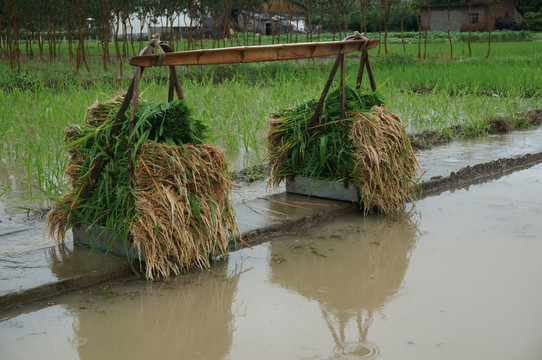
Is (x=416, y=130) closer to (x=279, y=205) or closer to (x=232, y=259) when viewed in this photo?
(x=279, y=205)

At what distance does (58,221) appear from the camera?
3047mm

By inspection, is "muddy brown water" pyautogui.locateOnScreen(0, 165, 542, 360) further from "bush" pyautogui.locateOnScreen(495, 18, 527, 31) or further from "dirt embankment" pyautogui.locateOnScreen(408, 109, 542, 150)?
"bush" pyautogui.locateOnScreen(495, 18, 527, 31)

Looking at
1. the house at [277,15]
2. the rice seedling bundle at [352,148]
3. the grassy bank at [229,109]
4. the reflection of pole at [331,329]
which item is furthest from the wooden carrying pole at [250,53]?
the house at [277,15]

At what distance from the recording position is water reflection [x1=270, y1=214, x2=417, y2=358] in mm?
2365

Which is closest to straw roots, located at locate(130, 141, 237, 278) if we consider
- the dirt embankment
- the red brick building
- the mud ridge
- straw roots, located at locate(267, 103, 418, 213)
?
straw roots, located at locate(267, 103, 418, 213)

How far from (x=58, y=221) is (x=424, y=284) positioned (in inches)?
66.5

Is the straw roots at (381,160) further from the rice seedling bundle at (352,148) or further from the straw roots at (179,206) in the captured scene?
the straw roots at (179,206)

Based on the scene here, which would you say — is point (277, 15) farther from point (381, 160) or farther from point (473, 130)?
point (381, 160)

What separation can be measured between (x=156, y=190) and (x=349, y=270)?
3.07 ft

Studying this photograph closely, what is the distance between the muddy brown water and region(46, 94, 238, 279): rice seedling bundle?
133 millimetres

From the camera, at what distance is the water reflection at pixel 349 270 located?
237 centimetres

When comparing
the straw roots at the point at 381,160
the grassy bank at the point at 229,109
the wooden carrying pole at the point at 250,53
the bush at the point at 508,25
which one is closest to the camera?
the wooden carrying pole at the point at 250,53

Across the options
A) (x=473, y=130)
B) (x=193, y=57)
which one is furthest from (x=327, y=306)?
(x=473, y=130)

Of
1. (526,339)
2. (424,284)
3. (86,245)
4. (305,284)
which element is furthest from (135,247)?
(526,339)
